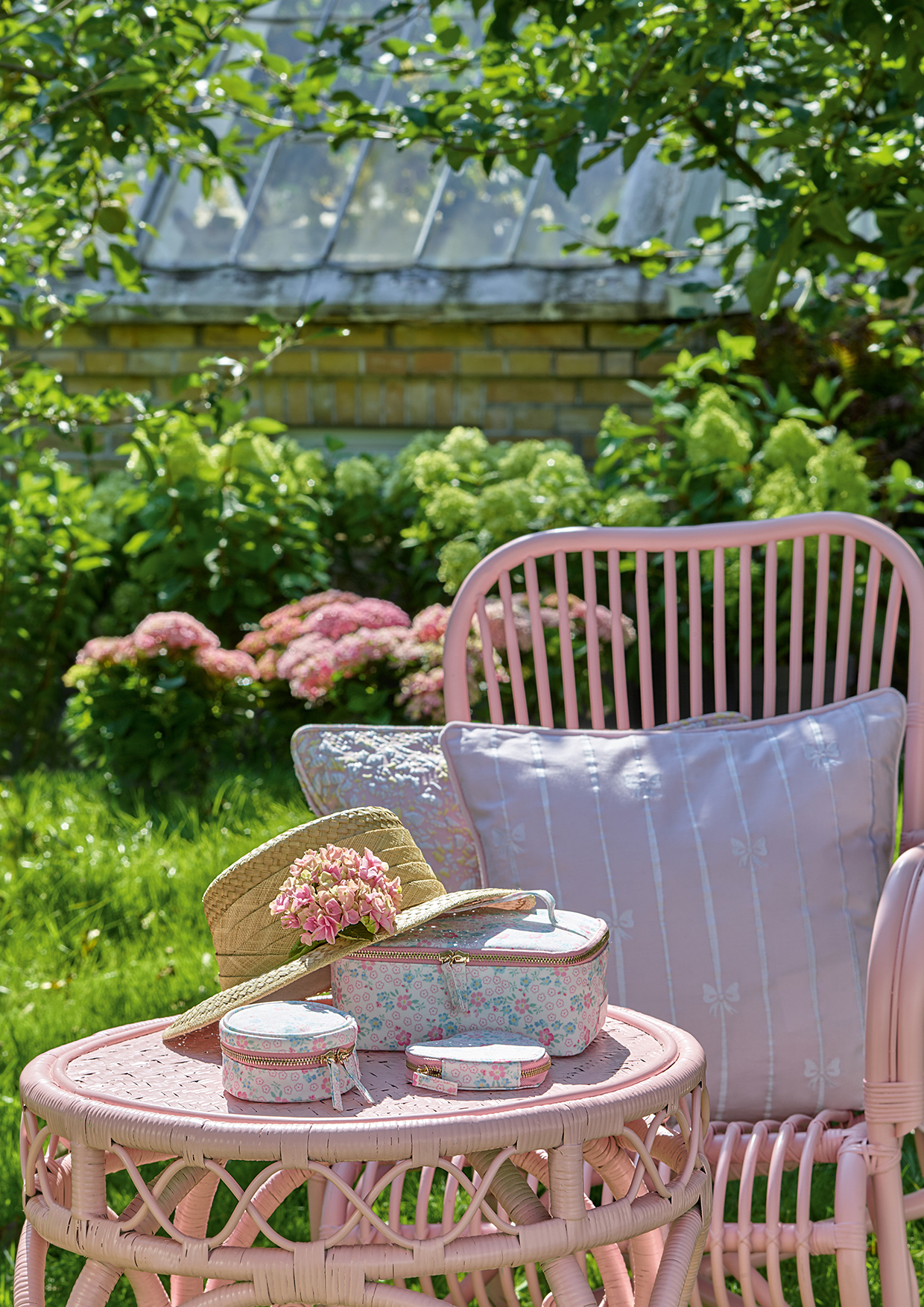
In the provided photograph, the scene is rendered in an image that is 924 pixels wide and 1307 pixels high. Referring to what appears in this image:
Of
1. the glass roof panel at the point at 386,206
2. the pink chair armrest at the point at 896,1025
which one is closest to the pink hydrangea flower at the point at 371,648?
the glass roof panel at the point at 386,206

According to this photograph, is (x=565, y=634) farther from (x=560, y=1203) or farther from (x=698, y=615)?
(x=560, y=1203)

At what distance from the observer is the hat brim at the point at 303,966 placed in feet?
3.47

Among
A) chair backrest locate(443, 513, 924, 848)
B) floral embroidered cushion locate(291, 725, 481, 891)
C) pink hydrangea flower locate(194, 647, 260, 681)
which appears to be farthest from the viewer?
pink hydrangea flower locate(194, 647, 260, 681)

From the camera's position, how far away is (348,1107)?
0.94 m

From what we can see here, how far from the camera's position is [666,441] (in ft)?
12.9

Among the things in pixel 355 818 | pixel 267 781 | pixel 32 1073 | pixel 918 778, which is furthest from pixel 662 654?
pixel 32 1073

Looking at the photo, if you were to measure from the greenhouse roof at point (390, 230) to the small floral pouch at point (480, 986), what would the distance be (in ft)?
12.4

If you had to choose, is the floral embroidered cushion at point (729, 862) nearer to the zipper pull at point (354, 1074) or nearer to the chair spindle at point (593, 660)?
the chair spindle at point (593, 660)

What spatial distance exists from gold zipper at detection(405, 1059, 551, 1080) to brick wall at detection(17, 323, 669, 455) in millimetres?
3950

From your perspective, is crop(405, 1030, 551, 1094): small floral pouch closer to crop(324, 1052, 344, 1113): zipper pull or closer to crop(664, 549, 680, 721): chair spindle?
crop(324, 1052, 344, 1113): zipper pull

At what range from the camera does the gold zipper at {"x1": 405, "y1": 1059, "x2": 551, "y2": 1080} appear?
3.16 feet

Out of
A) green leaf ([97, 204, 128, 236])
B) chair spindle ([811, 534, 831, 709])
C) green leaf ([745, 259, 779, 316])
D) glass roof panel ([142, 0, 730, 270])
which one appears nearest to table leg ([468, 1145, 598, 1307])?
chair spindle ([811, 534, 831, 709])

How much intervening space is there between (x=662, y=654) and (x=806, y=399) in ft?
4.05

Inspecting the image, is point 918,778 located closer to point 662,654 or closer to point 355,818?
point 355,818
